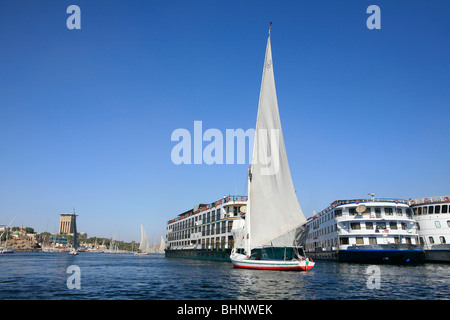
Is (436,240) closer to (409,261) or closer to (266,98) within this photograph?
(409,261)

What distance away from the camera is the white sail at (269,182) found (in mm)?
35500

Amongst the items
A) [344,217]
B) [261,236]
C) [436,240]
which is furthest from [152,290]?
[436,240]

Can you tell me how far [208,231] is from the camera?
83.0 meters

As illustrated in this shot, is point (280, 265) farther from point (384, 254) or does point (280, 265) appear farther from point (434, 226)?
point (434, 226)

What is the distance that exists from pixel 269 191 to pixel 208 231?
1968 inches

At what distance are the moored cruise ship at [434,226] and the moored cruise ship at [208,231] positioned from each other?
3585 cm

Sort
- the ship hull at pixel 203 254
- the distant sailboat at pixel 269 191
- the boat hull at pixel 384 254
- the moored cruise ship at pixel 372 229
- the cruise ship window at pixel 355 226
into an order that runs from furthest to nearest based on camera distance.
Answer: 1. the ship hull at pixel 203 254
2. the cruise ship window at pixel 355 226
3. the moored cruise ship at pixel 372 229
4. the boat hull at pixel 384 254
5. the distant sailboat at pixel 269 191

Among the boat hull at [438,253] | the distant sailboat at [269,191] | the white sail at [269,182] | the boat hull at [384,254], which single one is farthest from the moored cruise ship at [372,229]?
the white sail at [269,182]

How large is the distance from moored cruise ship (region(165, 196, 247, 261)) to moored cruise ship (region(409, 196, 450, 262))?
118ft

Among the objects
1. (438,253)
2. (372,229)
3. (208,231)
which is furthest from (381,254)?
(208,231)

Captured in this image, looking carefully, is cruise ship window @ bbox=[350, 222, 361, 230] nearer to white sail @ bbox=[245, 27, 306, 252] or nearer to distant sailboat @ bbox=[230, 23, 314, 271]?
distant sailboat @ bbox=[230, 23, 314, 271]

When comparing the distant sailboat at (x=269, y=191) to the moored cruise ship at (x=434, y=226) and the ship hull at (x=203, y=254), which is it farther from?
the moored cruise ship at (x=434, y=226)

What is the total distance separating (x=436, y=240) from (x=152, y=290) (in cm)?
5790
